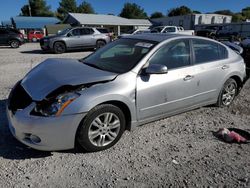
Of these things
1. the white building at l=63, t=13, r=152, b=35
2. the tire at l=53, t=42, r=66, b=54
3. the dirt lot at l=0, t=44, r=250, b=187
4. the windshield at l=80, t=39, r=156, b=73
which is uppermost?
the white building at l=63, t=13, r=152, b=35

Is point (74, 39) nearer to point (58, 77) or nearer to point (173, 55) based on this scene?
point (173, 55)

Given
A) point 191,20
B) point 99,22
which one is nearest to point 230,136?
point 99,22

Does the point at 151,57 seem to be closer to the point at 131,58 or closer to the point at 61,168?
the point at 131,58

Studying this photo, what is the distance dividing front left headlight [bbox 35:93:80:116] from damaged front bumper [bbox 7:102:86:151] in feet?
0.21

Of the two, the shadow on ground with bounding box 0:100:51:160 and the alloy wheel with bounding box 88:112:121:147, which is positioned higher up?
the alloy wheel with bounding box 88:112:121:147

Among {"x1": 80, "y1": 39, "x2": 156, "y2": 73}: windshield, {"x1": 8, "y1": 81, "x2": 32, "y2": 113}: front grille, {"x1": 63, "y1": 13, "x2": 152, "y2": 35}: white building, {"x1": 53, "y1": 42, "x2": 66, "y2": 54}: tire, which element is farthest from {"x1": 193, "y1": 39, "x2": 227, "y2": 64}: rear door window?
{"x1": 63, "y1": 13, "x2": 152, "y2": 35}: white building

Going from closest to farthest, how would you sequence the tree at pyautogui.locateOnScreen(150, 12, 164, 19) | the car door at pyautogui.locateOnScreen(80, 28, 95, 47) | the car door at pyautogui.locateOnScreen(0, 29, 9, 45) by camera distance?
the car door at pyautogui.locateOnScreen(80, 28, 95, 47) → the car door at pyautogui.locateOnScreen(0, 29, 9, 45) → the tree at pyautogui.locateOnScreen(150, 12, 164, 19)


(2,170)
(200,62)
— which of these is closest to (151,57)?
(200,62)

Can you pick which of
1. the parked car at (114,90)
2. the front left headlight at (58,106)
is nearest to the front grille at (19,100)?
the parked car at (114,90)

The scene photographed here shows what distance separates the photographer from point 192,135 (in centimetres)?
354

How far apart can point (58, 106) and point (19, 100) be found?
71 cm

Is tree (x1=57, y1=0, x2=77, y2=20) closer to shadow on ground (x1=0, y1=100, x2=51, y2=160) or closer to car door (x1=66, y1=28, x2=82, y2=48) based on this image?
car door (x1=66, y1=28, x2=82, y2=48)

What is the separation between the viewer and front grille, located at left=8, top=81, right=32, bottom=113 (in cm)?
276

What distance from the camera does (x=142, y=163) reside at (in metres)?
2.81
